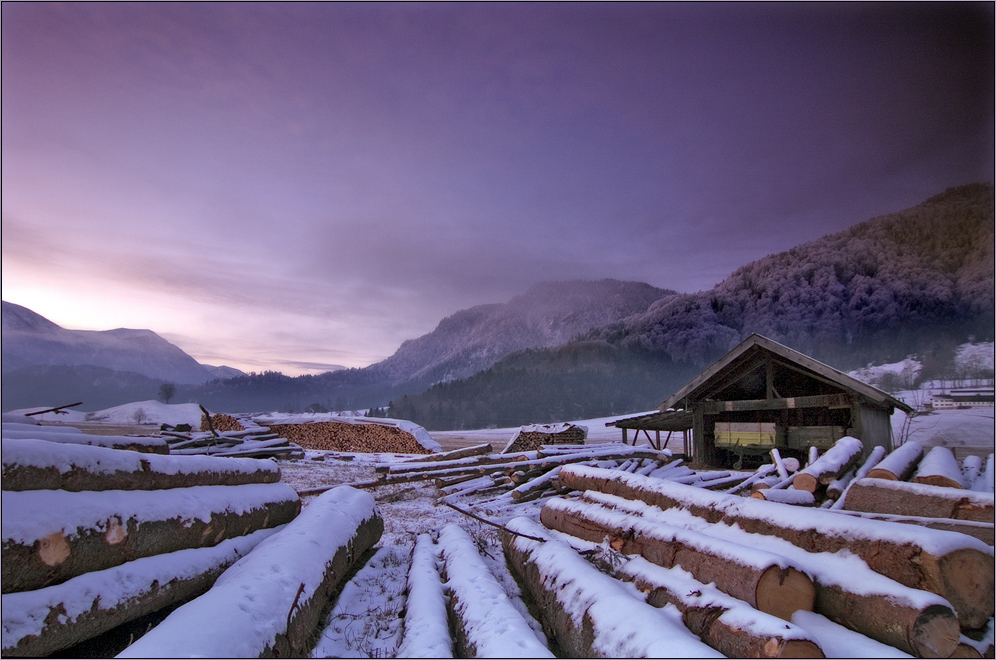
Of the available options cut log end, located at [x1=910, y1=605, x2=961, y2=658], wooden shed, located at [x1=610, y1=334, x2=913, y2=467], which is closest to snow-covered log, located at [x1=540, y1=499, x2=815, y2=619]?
cut log end, located at [x1=910, y1=605, x2=961, y2=658]

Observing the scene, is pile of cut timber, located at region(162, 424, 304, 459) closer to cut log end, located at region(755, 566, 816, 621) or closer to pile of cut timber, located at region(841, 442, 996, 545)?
cut log end, located at region(755, 566, 816, 621)

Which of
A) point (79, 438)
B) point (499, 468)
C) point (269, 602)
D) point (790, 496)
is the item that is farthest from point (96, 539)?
point (499, 468)


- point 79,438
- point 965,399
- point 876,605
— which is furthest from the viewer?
point 965,399

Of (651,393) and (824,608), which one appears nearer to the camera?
(824,608)

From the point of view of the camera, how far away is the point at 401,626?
4.50 metres

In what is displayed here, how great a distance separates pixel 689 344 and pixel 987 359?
53.6 metres

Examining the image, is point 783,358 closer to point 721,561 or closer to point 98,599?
point 721,561

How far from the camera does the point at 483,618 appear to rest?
12.5ft

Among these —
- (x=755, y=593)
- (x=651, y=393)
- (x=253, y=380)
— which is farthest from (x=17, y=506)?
(x=253, y=380)

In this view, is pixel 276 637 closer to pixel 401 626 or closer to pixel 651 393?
pixel 401 626

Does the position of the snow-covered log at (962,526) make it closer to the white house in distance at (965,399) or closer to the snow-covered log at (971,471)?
the snow-covered log at (971,471)

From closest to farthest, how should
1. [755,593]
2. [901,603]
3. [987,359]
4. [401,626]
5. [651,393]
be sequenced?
[901,603] → [755,593] → [401,626] → [987,359] → [651,393]

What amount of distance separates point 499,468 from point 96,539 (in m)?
10.8

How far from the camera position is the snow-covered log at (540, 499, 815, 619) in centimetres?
338
